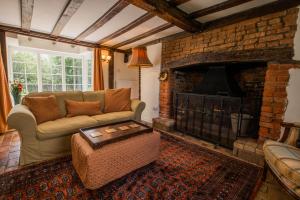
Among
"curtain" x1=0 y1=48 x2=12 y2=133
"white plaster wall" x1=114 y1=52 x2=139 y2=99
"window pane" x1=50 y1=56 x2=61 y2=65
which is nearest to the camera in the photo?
"curtain" x1=0 y1=48 x2=12 y2=133

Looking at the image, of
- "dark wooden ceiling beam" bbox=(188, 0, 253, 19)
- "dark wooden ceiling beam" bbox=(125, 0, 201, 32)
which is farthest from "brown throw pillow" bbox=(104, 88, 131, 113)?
"dark wooden ceiling beam" bbox=(188, 0, 253, 19)

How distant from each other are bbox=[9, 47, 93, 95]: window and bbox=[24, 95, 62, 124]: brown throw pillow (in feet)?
6.88

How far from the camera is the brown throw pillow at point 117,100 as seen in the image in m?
2.90

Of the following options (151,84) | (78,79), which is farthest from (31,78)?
(151,84)

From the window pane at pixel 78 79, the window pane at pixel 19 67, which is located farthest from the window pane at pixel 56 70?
the window pane at pixel 19 67

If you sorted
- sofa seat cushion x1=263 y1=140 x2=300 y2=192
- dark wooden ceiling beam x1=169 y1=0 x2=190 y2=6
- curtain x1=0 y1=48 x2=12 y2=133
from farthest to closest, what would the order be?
curtain x1=0 y1=48 x2=12 y2=133, dark wooden ceiling beam x1=169 y1=0 x2=190 y2=6, sofa seat cushion x1=263 y1=140 x2=300 y2=192

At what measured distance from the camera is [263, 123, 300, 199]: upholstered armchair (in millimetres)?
1022

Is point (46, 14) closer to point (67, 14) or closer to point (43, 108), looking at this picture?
point (67, 14)

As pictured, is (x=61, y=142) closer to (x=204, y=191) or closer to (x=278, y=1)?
(x=204, y=191)

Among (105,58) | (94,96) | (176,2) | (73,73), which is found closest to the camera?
(176,2)

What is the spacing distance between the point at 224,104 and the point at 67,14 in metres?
2.95

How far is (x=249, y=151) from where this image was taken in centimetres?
196

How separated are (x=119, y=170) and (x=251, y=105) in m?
2.53

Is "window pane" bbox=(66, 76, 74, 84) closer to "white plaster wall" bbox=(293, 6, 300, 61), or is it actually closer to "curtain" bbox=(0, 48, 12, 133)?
"curtain" bbox=(0, 48, 12, 133)
